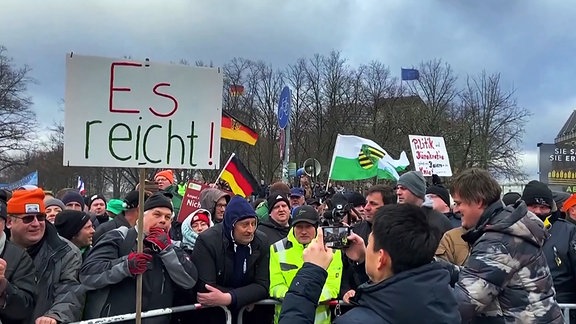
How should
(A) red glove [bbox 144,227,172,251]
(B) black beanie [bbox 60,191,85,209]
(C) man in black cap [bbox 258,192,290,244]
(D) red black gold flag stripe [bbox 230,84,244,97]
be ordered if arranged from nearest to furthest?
(A) red glove [bbox 144,227,172,251] < (C) man in black cap [bbox 258,192,290,244] < (B) black beanie [bbox 60,191,85,209] < (D) red black gold flag stripe [bbox 230,84,244,97]

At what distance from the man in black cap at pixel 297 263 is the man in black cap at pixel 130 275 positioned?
24.9 inches

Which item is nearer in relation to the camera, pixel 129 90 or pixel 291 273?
pixel 129 90

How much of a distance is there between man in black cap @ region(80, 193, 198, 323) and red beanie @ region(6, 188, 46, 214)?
1.82 ft

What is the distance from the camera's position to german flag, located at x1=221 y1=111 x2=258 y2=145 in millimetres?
12617

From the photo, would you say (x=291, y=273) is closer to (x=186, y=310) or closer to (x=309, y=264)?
(x=186, y=310)

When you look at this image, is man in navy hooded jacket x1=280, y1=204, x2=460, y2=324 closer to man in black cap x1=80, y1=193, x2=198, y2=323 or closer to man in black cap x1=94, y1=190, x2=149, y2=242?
man in black cap x1=80, y1=193, x2=198, y2=323

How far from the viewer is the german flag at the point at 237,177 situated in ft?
31.2

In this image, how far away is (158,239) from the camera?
4211 mm

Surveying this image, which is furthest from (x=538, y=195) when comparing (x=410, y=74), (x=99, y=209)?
(x=410, y=74)

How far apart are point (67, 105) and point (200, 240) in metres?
1.50

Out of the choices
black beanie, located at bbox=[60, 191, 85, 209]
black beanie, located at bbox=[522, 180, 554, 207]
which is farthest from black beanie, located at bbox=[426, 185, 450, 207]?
black beanie, located at bbox=[60, 191, 85, 209]

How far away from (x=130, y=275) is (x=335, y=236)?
155cm

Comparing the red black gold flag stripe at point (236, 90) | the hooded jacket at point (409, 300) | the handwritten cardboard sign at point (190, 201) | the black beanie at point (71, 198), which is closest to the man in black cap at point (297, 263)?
the hooded jacket at point (409, 300)

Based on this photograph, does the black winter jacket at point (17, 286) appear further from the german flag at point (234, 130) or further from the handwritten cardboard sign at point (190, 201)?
the german flag at point (234, 130)
